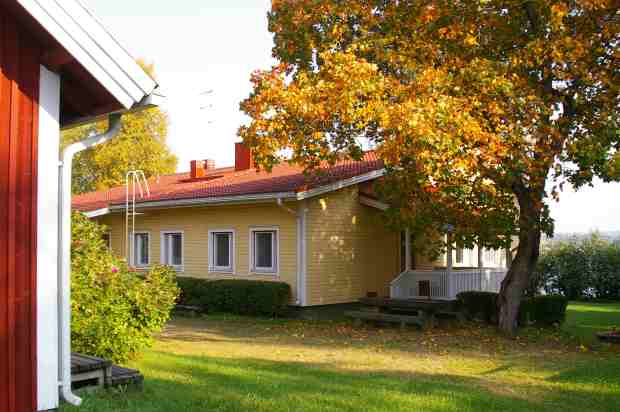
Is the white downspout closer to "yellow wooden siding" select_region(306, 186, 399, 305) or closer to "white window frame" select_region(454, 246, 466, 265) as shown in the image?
"yellow wooden siding" select_region(306, 186, 399, 305)

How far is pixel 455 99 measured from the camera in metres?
13.6

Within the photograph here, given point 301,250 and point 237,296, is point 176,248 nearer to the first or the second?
point 237,296

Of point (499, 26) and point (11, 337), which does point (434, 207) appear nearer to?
point (499, 26)

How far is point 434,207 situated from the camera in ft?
52.7

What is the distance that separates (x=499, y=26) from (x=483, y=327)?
298 inches

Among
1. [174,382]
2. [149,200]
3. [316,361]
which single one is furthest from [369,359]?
[149,200]

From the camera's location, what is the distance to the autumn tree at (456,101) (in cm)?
1358

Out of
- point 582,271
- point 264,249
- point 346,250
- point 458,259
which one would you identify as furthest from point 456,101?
point 582,271

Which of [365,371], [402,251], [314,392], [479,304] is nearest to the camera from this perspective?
[314,392]

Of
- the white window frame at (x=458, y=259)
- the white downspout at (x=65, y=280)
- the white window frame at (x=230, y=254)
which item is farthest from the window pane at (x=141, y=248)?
the white downspout at (x=65, y=280)

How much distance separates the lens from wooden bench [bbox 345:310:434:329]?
1756 centimetres

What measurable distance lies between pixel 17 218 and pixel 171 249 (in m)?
18.5

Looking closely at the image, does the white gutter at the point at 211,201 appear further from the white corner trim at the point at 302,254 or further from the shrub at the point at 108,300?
the shrub at the point at 108,300

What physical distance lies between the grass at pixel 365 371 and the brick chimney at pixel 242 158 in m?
10.8
